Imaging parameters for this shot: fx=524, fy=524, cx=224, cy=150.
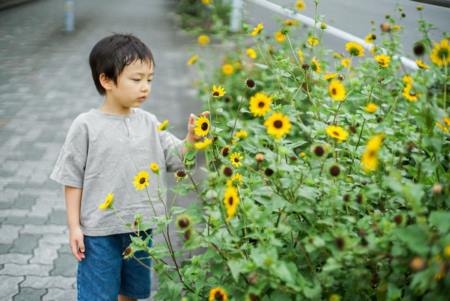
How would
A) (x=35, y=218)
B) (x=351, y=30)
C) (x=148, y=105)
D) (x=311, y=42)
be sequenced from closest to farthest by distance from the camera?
(x=311, y=42)
(x=35, y=218)
(x=148, y=105)
(x=351, y=30)

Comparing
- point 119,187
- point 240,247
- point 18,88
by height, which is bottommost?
point 18,88

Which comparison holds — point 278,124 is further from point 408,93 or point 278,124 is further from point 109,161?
point 109,161

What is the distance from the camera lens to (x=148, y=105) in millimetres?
6328

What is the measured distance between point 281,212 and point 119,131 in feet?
2.73

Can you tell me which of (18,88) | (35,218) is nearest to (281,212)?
(35,218)

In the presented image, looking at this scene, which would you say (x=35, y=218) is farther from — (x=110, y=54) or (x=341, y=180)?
(x=341, y=180)

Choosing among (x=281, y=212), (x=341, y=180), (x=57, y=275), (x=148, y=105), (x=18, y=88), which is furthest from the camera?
(x=18, y=88)

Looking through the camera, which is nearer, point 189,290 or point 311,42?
point 189,290

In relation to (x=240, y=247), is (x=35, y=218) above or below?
below

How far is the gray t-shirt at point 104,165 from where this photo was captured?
6.64ft

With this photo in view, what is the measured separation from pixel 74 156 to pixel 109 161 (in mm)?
134

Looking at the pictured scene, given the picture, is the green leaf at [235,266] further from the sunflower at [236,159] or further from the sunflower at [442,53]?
the sunflower at [442,53]

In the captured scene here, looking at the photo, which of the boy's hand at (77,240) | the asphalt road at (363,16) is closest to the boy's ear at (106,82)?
the boy's hand at (77,240)

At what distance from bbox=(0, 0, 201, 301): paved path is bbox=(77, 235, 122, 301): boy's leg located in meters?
0.71
